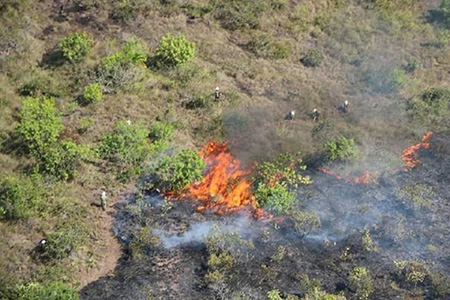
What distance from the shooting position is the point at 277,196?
83.2ft

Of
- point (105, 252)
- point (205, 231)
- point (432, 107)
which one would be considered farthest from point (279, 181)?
point (432, 107)

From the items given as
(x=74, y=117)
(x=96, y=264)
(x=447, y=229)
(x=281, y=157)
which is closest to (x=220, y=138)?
(x=281, y=157)

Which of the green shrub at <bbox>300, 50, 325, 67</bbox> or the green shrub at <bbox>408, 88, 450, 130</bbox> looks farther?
the green shrub at <bbox>300, 50, 325, 67</bbox>

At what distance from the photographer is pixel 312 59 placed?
33.8 meters

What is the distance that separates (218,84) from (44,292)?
15.2m

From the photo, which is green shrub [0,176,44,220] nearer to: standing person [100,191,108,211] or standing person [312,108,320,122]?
standing person [100,191,108,211]

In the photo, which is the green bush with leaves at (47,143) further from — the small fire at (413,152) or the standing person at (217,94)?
the small fire at (413,152)

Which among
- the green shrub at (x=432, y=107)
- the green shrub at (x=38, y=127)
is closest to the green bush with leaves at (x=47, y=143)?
the green shrub at (x=38, y=127)

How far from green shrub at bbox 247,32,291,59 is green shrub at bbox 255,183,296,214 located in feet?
35.0

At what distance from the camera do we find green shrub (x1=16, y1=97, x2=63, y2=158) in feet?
86.4

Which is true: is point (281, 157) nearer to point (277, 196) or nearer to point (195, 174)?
point (277, 196)

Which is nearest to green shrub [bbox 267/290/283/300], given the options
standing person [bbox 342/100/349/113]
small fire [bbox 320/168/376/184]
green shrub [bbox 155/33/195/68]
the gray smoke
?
the gray smoke

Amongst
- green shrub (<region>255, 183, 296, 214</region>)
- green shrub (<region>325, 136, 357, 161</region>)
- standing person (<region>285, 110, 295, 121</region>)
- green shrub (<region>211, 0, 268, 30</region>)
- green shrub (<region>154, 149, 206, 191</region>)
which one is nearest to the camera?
green shrub (<region>255, 183, 296, 214</region>)

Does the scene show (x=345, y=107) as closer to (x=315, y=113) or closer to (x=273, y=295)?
(x=315, y=113)
